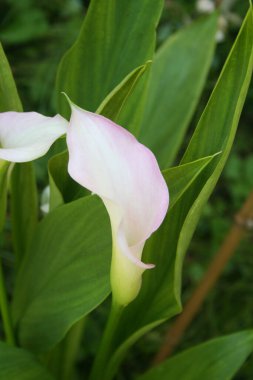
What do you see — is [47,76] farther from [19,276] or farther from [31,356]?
[31,356]

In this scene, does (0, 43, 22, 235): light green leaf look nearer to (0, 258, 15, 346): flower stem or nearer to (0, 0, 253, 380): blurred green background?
(0, 258, 15, 346): flower stem

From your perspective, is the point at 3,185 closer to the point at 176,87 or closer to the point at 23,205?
the point at 23,205

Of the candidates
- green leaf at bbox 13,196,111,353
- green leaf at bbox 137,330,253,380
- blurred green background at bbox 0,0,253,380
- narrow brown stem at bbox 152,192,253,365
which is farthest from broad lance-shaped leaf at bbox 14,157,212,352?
blurred green background at bbox 0,0,253,380

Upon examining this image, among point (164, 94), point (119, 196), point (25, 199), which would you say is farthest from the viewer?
point (164, 94)

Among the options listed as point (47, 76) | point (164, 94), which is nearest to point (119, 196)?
point (164, 94)

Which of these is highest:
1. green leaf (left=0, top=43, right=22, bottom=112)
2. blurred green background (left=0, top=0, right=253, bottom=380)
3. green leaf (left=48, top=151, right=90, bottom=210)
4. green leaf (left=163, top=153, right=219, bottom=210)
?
green leaf (left=0, top=43, right=22, bottom=112)

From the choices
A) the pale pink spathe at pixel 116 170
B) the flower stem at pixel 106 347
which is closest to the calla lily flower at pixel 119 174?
the pale pink spathe at pixel 116 170

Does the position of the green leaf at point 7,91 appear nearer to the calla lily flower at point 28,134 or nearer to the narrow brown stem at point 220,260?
the calla lily flower at point 28,134
